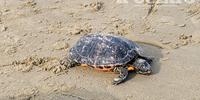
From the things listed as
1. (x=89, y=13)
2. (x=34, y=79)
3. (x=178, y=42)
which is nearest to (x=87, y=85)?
(x=34, y=79)

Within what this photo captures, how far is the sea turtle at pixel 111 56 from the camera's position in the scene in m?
6.10

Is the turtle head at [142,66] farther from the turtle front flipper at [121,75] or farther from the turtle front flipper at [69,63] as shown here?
the turtle front flipper at [69,63]

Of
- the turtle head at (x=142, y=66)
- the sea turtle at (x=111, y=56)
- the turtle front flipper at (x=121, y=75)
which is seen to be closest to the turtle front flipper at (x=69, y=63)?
the sea turtle at (x=111, y=56)

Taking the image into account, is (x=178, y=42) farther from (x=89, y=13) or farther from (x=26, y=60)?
(x=26, y=60)

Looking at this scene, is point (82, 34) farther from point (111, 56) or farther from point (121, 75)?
point (121, 75)

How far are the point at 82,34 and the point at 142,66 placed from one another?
5.87 feet

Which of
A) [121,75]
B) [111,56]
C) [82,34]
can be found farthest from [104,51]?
[82,34]

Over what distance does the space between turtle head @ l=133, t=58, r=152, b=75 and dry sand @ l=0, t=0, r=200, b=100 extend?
0.32ft

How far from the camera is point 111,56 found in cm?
613

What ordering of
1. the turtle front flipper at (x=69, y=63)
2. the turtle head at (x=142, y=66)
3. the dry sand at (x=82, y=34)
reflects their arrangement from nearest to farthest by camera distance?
the dry sand at (x=82, y=34)
the turtle head at (x=142, y=66)
the turtle front flipper at (x=69, y=63)

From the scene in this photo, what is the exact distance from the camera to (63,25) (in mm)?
7887

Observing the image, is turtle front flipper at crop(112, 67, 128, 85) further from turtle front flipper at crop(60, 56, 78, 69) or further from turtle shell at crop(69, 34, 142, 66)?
turtle front flipper at crop(60, 56, 78, 69)

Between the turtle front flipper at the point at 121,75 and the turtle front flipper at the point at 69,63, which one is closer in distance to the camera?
the turtle front flipper at the point at 121,75

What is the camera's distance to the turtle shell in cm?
612
